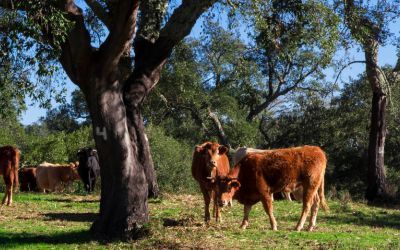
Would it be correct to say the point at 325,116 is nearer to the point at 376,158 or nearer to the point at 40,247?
the point at 376,158

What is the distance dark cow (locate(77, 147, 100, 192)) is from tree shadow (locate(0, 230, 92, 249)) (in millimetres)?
13164

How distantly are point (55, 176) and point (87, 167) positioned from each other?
2427mm

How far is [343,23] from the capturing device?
1652 cm

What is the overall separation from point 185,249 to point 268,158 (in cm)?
367

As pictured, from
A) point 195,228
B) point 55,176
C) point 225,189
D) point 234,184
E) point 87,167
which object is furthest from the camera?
point 55,176

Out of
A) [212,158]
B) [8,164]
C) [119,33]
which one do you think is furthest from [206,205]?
[8,164]

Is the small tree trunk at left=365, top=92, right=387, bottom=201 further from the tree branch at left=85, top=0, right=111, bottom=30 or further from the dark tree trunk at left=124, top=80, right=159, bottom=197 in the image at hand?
the tree branch at left=85, top=0, right=111, bottom=30

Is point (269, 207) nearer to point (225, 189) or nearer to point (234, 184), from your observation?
point (234, 184)

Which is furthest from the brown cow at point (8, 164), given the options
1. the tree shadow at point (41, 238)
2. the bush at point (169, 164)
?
the bush at point (169, 164)

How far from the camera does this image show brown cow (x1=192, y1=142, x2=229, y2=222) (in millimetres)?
14258

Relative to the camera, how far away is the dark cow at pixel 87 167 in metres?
A: 26.1

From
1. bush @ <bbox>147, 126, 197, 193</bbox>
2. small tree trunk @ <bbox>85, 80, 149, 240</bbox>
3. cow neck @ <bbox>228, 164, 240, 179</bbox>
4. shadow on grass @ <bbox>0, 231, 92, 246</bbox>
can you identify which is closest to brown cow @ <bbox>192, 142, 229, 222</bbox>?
cow neck @ <bbox>228, 164, 240, 179</bbox>

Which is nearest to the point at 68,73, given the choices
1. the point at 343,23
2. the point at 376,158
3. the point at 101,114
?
the point at 101,114

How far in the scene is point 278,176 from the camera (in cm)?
Answer: 1395
